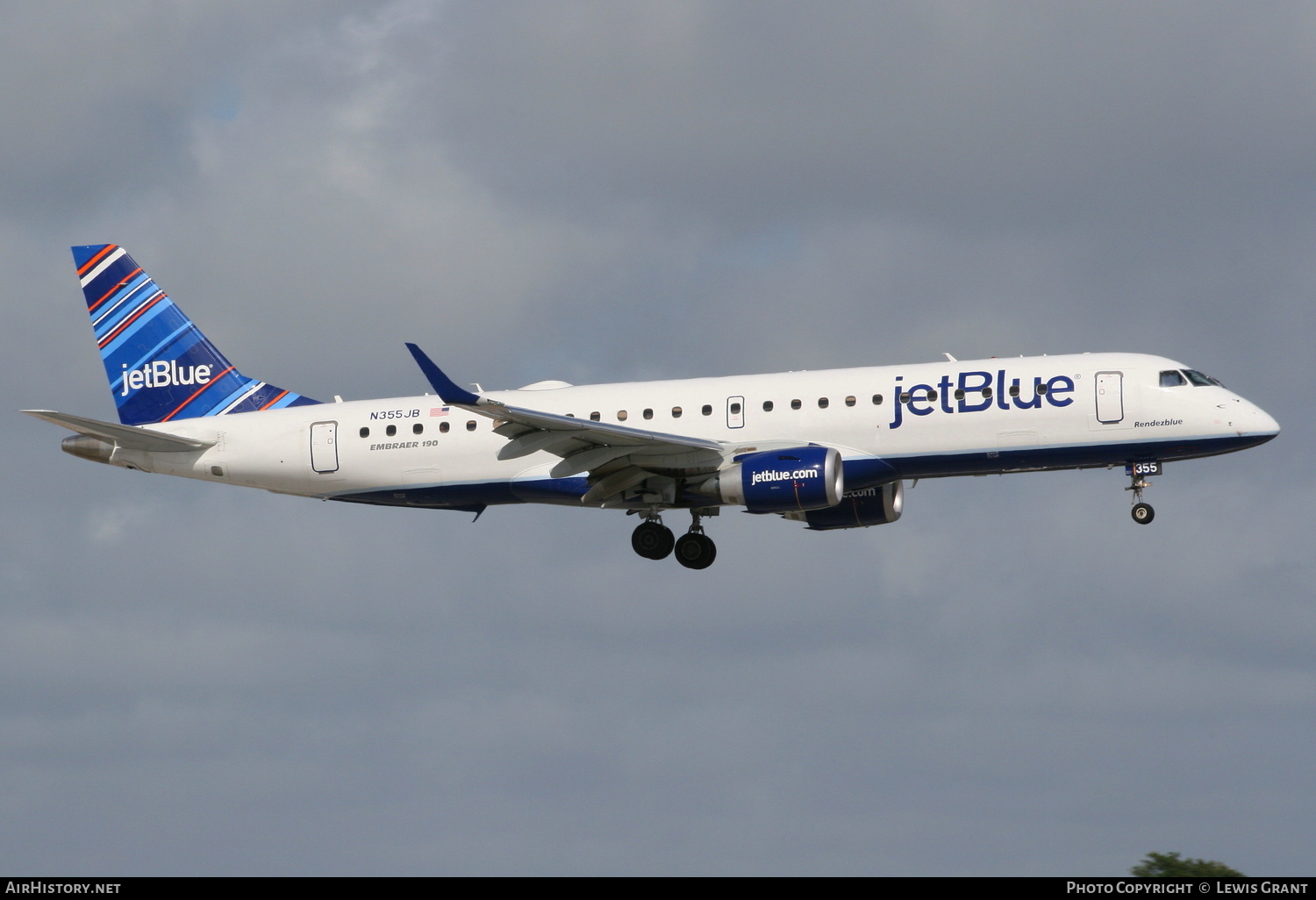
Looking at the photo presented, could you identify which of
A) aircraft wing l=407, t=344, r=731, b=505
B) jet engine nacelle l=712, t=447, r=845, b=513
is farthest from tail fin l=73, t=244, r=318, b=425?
jet engine nacelle l=712, t=447, r=845, b=513

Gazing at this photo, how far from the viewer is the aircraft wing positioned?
44.4 metres

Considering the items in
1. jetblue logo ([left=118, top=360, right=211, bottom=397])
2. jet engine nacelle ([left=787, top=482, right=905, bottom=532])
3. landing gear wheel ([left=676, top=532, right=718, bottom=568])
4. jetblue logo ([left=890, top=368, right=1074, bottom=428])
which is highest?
jetblue logo ([left=118, top=360, right=211, bottom=397])

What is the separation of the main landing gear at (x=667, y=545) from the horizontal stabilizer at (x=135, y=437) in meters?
12.0

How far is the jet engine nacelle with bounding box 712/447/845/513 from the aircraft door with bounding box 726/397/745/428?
1547 millimetres

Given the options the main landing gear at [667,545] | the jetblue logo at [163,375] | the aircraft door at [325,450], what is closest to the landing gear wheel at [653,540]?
the main landing gear at [667,545]

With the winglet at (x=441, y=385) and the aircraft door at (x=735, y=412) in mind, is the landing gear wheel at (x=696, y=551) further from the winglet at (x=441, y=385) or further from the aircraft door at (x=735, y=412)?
the winglet at (x=441, y=385)

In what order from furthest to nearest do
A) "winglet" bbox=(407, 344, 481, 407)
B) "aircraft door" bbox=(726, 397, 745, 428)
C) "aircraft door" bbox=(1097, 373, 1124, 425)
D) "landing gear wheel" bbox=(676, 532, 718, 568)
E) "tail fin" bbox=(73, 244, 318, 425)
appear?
"tail fin" bbox=(73, 244, 318, 425) < "landing gear wheel" bbox=(676, 532, 718, 568) < "aircraft door" bbox=(726, 397, 745, 428) < "aircraft door" bbox=(1097, 373, 1124, 425) < "winglet" bbox=(407, 344, 481, 407)

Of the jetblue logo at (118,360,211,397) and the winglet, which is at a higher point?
the jetblue logo at (118,360,211,397)

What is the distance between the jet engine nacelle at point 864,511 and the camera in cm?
4994

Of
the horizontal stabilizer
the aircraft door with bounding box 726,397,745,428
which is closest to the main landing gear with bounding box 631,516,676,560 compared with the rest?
the aircraft door with bounding box 726,397,745,428

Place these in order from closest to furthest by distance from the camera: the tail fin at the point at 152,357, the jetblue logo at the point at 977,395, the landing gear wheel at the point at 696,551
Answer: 1. the jetblue logo at the point at 977,395
2. the landing gear wheel at the point at 696,551
3. the tail fin at the point at 152,357

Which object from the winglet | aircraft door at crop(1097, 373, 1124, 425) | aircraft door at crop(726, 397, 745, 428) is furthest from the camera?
aircraft door at crop(726, 397, 745, 428)

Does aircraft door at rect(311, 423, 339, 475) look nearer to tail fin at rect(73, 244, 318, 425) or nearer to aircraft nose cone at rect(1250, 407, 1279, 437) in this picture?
tail fin at rect(73, 244, 318, 425)

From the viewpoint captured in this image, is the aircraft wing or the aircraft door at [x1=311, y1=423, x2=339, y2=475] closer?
the aircraft wing
